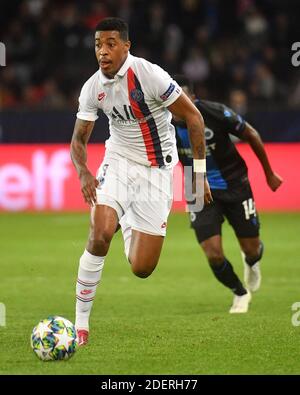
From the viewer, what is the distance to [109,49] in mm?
7441

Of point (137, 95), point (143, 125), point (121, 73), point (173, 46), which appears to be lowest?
point (173, 46)

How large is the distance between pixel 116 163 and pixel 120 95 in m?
0.54

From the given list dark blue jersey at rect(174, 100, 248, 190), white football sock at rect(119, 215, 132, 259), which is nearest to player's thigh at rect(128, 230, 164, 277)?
white football sock at rect(119, 215, 132, 259)

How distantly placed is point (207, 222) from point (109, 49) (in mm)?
2591

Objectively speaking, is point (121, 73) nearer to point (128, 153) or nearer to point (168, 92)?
point (168, 92)

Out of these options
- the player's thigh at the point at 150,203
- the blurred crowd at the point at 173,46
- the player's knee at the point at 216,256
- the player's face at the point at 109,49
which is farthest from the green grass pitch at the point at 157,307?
the blurred crowd at the point at 173,46

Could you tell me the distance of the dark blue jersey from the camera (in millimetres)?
9492

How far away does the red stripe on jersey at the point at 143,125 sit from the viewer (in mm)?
7570

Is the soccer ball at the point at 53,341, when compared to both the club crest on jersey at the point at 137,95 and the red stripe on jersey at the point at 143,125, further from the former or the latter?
the club crest on jersey at the point at 137,95

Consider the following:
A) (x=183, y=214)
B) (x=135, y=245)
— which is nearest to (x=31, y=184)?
(x=183, y=214)

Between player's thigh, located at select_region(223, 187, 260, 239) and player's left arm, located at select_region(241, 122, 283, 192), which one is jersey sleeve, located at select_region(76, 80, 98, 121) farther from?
player's thigh, located at select_region(223, 187, 260, 239)

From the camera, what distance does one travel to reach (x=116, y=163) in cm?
781

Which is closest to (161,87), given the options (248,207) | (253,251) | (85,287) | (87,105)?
(87,105)

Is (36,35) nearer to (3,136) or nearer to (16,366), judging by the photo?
(3,136)
